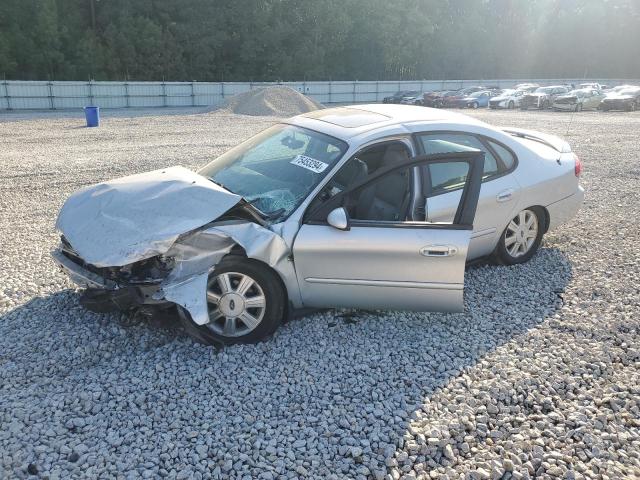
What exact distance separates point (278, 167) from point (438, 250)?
1.55 m

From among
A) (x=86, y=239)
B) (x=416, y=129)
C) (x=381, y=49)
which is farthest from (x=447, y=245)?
(x=381, y=49)

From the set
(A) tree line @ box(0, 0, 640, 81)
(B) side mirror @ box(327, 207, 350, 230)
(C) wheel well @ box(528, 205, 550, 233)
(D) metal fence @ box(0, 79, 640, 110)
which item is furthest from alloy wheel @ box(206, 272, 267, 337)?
(A) tree line @ box(0, 0, 640, 81)

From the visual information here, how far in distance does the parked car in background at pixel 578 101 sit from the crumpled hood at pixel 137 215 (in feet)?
113

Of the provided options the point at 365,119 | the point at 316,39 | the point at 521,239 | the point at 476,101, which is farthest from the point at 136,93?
the point at 521,239

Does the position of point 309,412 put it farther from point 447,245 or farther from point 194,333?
point 447,245

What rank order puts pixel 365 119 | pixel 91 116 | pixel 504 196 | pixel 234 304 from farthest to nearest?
1. pixel 91 116
2. pixel 504 196
3. pixel 365 119
4. pixel 234 304

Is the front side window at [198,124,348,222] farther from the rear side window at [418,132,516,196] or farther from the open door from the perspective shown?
the rear side window at [418,132,516,196]

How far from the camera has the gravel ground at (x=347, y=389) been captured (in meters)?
3.03

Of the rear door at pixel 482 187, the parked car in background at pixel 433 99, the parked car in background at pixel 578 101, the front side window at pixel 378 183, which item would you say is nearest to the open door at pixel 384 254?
the front side window at pixel 378 183

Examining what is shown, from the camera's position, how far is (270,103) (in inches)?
1119

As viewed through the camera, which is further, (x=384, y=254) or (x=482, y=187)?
(x=482, y=187)

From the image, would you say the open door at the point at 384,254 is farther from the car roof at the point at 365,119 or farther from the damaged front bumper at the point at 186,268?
the car roof at the point at 365,119

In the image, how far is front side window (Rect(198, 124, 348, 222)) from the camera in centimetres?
440

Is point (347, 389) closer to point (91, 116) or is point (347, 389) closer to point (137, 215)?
point (137, 215)
